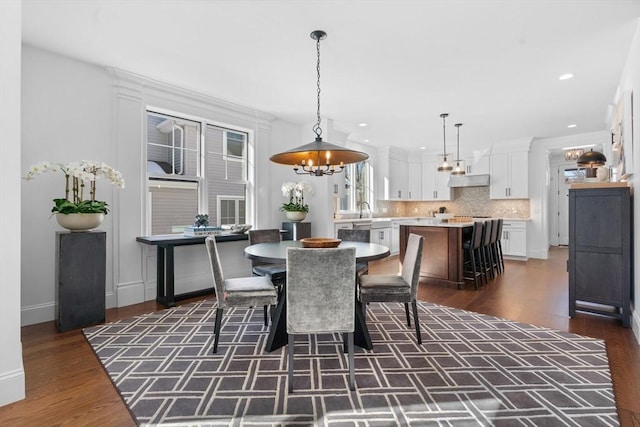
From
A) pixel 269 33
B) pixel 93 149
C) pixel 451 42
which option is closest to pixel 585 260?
pixel 451 42

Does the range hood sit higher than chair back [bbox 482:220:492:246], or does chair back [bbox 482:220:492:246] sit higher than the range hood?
the range hood

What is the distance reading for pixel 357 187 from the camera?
25.0ft

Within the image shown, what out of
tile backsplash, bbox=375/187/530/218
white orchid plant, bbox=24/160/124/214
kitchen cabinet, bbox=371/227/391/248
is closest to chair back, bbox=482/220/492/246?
kitchen cabinet, bbox=371/227/391/248

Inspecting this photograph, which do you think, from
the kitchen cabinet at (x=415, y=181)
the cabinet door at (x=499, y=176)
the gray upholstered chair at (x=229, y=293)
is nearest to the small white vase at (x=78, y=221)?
the gray upholstered chair at (x=229, y=293)

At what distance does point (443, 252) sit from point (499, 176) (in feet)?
12.8

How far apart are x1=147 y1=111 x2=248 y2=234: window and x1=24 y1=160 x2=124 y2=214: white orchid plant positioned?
83cm

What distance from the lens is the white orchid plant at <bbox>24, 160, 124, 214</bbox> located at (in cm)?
293

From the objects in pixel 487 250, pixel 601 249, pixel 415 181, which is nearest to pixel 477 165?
pixel 415 181

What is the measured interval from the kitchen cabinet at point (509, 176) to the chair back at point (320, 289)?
22.4ft

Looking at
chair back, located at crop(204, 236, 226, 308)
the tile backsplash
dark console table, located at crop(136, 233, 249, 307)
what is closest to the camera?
chair back, located at crop(204, 236, 226, 308)

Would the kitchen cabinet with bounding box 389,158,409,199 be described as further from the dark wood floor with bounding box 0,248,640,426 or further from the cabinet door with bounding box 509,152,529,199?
the dark wood floor with bounding box 0,248,640,426

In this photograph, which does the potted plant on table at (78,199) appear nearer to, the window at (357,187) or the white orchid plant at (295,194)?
the white orchid plant at (295,194)

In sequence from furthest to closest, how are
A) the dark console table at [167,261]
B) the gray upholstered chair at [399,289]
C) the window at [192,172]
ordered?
the window at [192,172], the dark console table at [167,261], the gray upholstered chair at [399,289]

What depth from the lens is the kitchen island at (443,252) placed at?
4.68m
